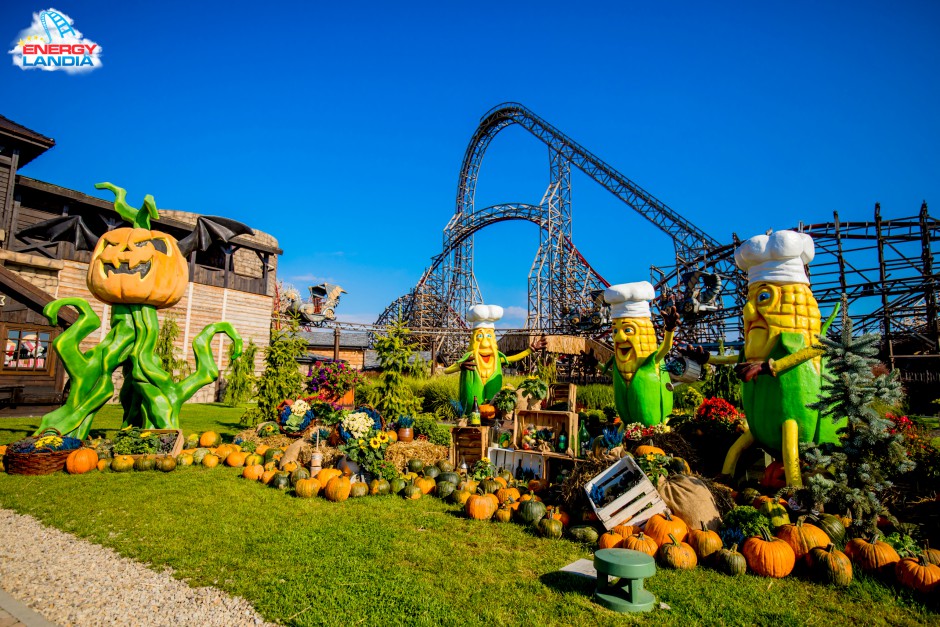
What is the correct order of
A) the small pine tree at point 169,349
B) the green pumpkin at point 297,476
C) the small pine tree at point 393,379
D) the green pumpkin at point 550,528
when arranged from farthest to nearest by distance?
1. the small pine tree at point 169,349
2. the small pine tree at point 393,379
3. the green pumpkin at point 297,476
4. the green pumpkin at point 550,528

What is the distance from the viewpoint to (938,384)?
14.3 meters

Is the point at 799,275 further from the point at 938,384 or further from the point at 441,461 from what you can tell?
the point at 938,384

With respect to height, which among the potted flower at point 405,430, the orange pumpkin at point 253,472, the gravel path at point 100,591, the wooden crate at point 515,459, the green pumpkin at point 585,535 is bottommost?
the gravel path at point 100,591

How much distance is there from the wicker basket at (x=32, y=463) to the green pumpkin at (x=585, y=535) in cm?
682

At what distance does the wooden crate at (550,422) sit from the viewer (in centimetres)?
713

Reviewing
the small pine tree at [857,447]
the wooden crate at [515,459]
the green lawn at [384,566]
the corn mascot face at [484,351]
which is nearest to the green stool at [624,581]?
the green lawn at [384,566]

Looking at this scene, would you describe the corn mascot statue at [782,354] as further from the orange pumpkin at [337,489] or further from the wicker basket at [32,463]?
Result: the wicker basket at [32,463]

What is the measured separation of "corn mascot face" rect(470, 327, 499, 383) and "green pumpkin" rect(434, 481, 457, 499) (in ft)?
15.4

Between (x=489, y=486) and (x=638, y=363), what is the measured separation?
2862mm

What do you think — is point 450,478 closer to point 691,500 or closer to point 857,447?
point 691,500

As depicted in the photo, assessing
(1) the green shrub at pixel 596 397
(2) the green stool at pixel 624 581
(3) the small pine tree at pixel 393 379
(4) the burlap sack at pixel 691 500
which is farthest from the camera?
(1) the green shrub at pixel 596 397

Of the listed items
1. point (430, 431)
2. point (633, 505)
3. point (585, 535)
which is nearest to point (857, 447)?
point (633, 505)

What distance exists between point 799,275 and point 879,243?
12.6 meters

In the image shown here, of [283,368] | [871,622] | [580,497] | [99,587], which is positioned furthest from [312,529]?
[283,368]
